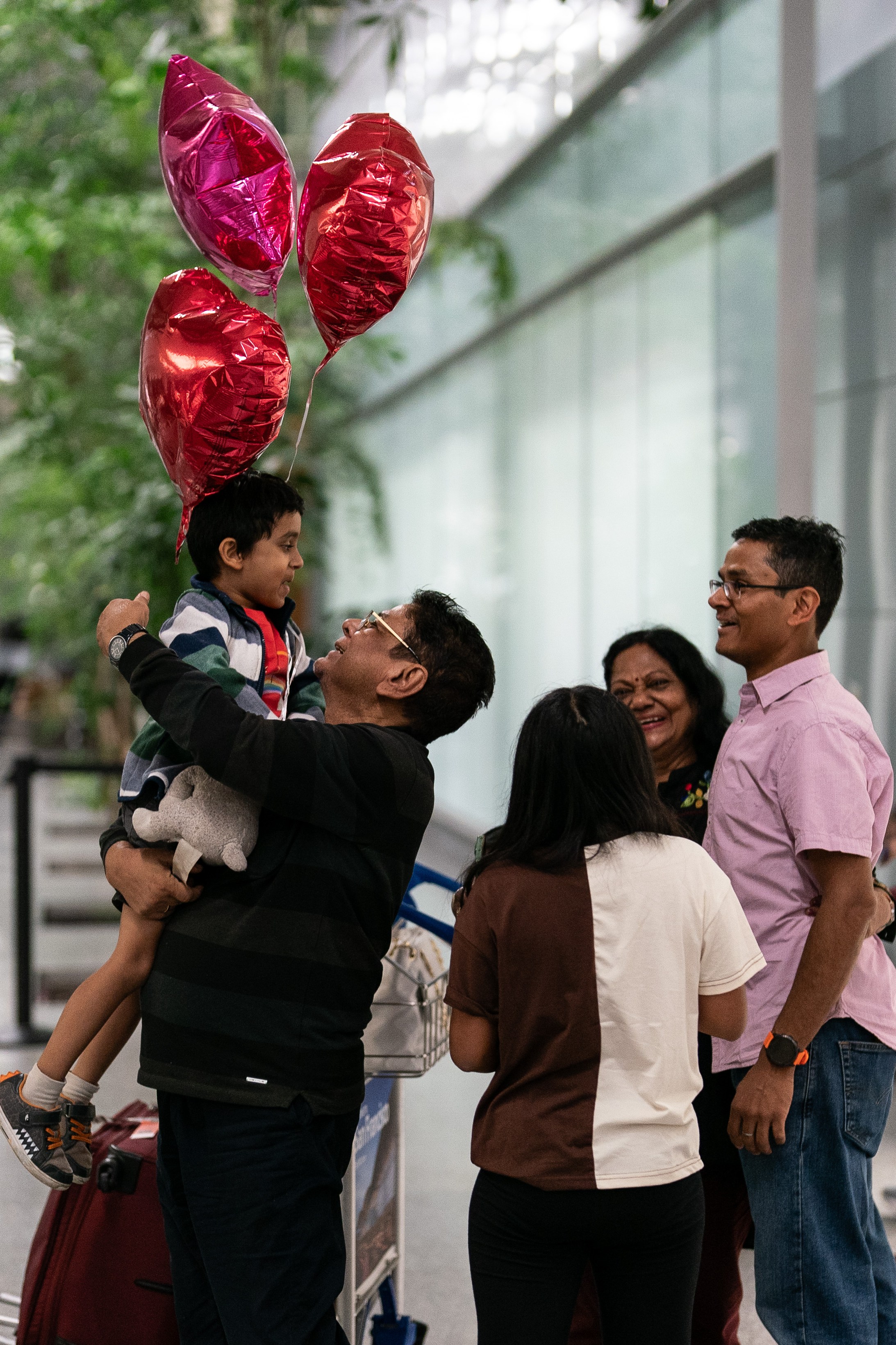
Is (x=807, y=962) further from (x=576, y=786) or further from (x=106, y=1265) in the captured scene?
(x=106, y=1265)

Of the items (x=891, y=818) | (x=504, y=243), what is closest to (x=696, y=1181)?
(x=891, y=818)

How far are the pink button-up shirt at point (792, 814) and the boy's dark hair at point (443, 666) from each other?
1.58ft

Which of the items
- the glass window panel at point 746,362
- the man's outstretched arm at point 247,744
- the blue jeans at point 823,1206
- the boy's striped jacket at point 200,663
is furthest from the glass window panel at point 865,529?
the man's outstretched arm at point 247,744

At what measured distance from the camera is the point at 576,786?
5.57ft

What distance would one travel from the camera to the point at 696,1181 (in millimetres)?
1716

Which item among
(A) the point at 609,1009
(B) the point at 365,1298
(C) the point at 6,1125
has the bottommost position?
(B) the point at 365,1298

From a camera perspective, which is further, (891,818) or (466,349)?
(466,349)

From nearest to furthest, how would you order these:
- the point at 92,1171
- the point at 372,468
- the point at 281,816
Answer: the point at 281,816 < the point at 92,1171 < the point at 372,468

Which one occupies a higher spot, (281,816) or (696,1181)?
(281,816)

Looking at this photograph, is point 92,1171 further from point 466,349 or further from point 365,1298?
point 466,349

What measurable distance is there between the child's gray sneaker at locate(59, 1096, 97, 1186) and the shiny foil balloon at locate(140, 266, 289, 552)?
1003 millimetres

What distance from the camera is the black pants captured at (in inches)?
64.1

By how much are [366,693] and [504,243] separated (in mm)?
6932

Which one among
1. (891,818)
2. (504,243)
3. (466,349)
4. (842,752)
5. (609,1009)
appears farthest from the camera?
(466,349)
